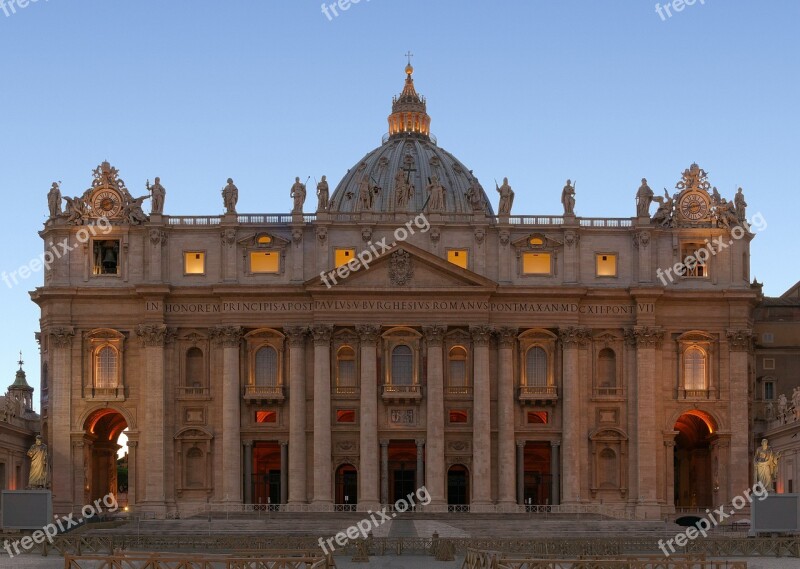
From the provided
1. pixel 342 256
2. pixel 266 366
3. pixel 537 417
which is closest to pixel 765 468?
pixel 537 417

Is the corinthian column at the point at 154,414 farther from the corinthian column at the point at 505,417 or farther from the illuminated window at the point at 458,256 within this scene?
the corinthian column at the point at 505,417

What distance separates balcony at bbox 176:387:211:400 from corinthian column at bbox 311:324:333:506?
731cm

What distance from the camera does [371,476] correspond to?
3701 inches

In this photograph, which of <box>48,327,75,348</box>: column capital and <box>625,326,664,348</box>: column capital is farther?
<box>625,326,664,348</box>: column capital

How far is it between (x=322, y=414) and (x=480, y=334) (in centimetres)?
1133

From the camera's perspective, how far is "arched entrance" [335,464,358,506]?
9688 cm

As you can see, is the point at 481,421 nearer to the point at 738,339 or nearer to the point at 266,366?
the point at 266,366

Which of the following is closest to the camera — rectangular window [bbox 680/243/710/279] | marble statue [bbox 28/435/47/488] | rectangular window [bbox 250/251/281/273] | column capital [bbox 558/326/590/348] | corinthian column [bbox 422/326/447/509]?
marble statue [bbox 28/435/47/488]

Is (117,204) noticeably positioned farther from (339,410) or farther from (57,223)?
(339,410)

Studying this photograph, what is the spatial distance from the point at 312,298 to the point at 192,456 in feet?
42.4

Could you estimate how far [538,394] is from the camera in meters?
95.6

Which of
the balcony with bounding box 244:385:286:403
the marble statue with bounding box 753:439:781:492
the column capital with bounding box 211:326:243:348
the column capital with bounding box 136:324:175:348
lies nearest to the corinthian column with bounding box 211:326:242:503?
the column capital with bounding box 211:326:243:348

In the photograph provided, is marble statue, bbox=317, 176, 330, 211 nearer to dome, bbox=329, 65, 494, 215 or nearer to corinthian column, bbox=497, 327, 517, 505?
corinthian column, bbox=497, 327, 517, 505

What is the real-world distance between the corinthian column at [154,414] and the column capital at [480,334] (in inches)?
780
